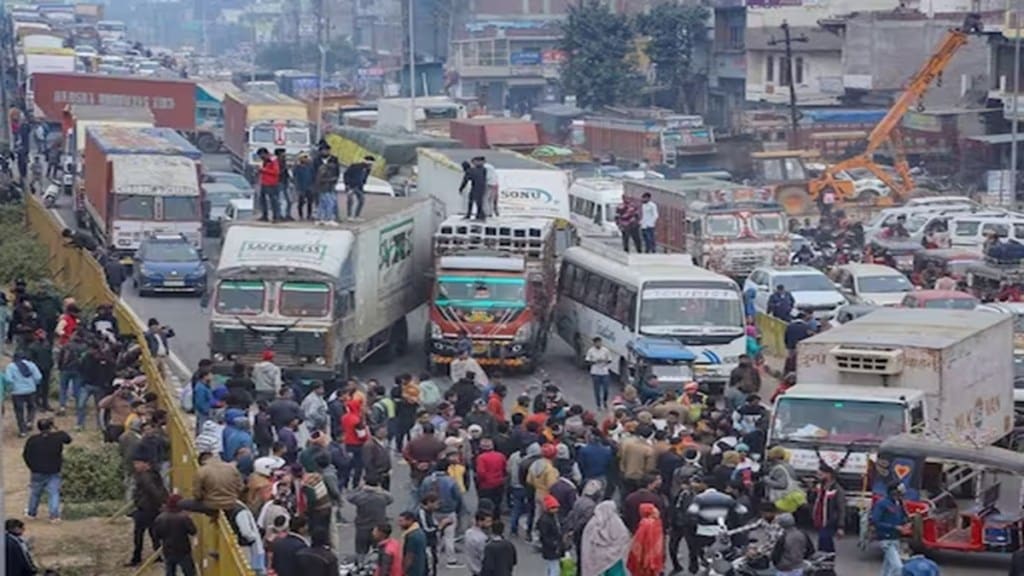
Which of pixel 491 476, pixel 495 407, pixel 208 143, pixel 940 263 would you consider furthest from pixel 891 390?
pixel 208 143

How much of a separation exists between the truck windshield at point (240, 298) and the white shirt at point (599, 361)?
5.07 metres

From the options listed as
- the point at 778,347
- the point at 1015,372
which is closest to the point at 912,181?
the point at 778,347

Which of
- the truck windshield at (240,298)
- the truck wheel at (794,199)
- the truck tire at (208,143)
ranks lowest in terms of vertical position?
the truck tire at (208,143)

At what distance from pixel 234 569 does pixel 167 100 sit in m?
60.1

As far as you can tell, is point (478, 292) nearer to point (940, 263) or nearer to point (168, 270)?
point (168, 270)

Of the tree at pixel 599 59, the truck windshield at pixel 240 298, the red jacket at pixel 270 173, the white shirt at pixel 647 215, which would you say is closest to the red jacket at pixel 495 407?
→ the truck windshield at pixel 240 298

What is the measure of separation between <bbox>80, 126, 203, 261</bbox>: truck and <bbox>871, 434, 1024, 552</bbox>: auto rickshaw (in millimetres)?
27902

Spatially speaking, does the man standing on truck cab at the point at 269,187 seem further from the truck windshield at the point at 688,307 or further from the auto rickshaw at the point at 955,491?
the auto rickshaw at the point at 955,491

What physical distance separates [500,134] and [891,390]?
4394 centimetres

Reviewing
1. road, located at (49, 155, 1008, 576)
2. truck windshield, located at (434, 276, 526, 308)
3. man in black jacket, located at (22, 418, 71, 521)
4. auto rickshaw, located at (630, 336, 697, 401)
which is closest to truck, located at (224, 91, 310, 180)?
road, located at (49, 155, 1008, 576)

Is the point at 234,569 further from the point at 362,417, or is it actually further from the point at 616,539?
the point at 362,417

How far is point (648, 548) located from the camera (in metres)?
21.4

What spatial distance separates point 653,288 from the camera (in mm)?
37125

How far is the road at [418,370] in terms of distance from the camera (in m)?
24.5
